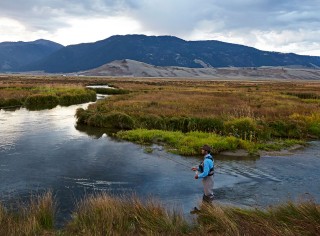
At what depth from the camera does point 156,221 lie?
10.7 m

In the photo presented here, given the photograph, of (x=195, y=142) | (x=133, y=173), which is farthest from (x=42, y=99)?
(x=133, y=173)

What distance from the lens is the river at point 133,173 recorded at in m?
15.5

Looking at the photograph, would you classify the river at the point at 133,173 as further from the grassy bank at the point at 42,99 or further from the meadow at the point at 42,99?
the grassy bank at the point at 42,99

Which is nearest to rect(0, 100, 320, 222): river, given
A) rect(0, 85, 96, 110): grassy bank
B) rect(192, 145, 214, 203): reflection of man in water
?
rect(192, 145, 214, 203): reflection of man in water

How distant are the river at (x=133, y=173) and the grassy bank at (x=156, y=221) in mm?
1821

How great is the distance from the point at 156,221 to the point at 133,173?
861 cm

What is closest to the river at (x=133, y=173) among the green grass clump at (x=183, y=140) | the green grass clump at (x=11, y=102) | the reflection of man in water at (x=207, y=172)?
the reflection of man in water at (x=207, y=172)

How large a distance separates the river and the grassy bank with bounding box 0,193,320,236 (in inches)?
71.7

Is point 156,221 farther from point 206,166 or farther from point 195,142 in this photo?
point 195,142

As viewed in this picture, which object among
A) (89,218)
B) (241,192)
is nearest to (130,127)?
(241,192)

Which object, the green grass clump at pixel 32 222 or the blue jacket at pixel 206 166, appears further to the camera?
the blue jacket at pixel 206 166

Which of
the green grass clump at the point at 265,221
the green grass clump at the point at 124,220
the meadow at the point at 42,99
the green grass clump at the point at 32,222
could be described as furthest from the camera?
the meadow at the point at 42,99

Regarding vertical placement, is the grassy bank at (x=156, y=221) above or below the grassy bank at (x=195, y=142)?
above

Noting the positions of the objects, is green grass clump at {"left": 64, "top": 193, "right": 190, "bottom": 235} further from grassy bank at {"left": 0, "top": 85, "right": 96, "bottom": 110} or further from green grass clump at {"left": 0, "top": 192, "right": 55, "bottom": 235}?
grassy bank at {"left": 0, "top": 85, "right": 96, "bottom": 110}
